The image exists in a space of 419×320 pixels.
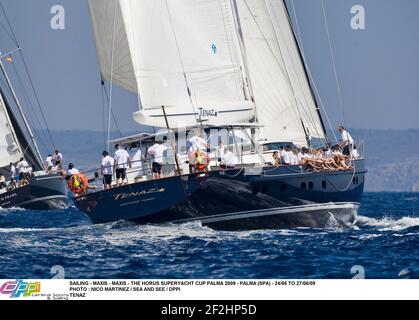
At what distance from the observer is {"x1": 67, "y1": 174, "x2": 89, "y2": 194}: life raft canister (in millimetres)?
32938

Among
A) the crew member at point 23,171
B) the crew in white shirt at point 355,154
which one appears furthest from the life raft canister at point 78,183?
the crew member at point 23,171

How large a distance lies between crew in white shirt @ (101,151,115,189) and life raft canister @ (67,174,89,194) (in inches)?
37.9

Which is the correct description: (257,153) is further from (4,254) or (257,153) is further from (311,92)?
(4,254)

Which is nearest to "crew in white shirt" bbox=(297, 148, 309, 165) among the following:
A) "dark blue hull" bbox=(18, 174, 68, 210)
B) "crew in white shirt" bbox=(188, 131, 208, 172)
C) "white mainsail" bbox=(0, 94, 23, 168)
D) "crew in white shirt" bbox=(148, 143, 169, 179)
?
"crew in white shirt" bbox=(188, 131, 208, 172)

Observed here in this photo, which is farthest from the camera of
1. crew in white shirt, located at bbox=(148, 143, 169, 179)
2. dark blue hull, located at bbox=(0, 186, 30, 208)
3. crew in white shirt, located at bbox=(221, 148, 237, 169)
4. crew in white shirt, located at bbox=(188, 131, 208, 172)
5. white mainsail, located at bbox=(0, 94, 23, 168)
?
white mainsail, located at bbox=(0, 94, 23, 168)

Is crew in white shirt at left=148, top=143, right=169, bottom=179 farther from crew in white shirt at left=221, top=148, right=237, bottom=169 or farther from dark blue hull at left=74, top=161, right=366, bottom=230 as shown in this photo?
crew in white shirt at left=221, top=148, right=237, bottom=169

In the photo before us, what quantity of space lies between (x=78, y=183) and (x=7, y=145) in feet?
86.6

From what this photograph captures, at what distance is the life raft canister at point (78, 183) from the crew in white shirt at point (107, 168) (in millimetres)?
964

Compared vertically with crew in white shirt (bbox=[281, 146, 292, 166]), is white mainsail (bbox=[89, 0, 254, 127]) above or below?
above

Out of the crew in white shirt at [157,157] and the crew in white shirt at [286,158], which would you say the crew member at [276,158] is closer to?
the crew in white shirt at [286,158]

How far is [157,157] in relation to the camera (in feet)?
103

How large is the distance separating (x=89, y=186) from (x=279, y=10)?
1092 centimetres

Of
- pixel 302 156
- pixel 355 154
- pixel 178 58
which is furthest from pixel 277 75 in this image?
pixel 302 156

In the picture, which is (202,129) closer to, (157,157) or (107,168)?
(157,157)
